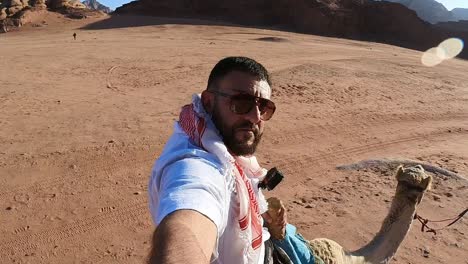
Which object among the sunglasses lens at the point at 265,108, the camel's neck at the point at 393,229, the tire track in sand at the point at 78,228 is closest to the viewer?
the sunglasses lens at the point at 265,108

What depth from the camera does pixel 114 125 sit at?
7828 mm

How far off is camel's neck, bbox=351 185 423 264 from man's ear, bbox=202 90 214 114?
7.07 feet

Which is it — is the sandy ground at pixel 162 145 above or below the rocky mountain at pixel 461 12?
below

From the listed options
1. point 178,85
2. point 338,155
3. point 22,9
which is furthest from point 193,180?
point 22,9

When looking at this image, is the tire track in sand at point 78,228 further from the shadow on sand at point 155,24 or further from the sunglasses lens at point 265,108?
the shadow on sand at point 155,24

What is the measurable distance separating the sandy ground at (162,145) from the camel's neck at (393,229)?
0.79 m

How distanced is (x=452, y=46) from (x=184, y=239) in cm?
3869

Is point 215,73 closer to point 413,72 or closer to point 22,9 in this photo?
point 413,72

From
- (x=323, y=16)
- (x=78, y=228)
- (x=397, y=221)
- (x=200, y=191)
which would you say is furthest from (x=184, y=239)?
(x=323, y=16)

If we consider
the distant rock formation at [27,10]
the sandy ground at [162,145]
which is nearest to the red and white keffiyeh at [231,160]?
the sandy ground at [162,145]

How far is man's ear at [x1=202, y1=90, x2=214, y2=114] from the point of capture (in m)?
2.27

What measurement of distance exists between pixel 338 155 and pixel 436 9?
88693mm

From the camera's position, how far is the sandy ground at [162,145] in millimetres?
4746

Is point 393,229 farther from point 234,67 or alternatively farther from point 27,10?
point 27,10
